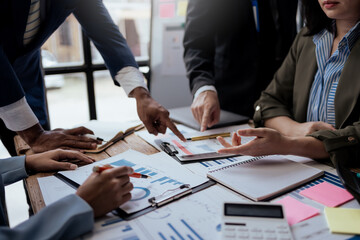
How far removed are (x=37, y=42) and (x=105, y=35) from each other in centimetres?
30

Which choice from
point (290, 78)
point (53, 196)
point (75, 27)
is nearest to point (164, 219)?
point (53, 196)

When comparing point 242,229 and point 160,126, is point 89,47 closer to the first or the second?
point 160,126

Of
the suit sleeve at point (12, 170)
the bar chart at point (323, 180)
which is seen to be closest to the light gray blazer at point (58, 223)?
the suit sleeve at point (12, 170)

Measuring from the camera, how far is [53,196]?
866 mm

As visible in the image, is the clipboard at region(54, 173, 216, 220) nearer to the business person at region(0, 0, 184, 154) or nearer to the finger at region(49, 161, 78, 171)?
the finger at region(49, 161, 78, 171)

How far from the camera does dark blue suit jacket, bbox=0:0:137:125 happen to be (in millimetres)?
1167

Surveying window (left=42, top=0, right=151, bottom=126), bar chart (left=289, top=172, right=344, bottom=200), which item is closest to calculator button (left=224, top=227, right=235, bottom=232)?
bar chart (left=289, top=172, right=344, bottom=200)

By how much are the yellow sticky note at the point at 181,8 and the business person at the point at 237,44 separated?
0.97 m

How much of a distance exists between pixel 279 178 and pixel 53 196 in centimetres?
64

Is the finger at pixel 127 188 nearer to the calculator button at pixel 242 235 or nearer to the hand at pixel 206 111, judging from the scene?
the calculator button at pixel 242 235

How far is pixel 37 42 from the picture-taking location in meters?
1.39

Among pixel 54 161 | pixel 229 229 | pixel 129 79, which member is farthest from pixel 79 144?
pixel 229 229

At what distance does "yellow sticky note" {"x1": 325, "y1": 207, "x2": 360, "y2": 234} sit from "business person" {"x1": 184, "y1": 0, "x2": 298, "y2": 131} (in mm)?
1068

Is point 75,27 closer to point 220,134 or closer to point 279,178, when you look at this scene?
point 220,134
